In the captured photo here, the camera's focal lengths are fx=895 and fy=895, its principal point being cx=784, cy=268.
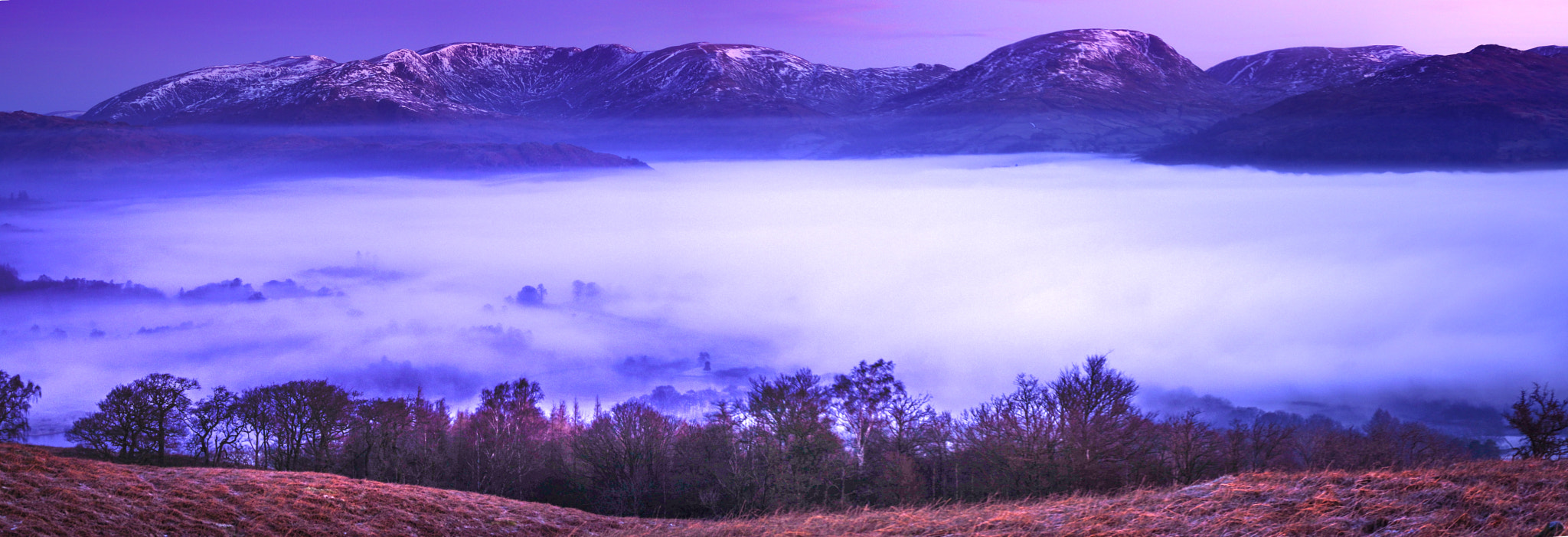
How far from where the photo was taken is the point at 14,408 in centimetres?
5103

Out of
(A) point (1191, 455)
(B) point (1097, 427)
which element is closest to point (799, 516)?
(B) point (1097, 427)

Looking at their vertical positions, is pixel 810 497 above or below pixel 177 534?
below

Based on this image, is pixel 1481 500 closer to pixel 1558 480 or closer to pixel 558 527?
pixel 1558 480

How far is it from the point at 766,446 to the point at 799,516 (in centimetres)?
1727

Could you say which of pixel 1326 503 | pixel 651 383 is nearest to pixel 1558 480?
pixel 1326 503

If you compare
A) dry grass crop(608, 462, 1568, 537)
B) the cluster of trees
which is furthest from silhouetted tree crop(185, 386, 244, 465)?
dry grass crop(608, 462, 1568, 537)

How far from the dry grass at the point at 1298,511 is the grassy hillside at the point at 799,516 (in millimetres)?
36

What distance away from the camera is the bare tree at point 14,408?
50.6 meters

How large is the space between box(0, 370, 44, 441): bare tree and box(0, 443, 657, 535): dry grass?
3603 centimetres

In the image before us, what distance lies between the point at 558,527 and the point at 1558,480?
22.3 meters

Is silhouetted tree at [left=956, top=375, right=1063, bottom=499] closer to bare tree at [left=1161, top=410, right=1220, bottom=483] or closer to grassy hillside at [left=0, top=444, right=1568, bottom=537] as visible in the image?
bare tree at [left=1161, top=410, right=1220, bottom=483]

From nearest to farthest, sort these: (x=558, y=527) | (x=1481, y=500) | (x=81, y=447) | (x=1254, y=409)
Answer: (x=1481, y=500)
(x=558, y=527)
(x=81, y=447)
(x=1254, y=409)

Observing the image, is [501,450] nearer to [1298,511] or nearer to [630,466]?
[630,466]

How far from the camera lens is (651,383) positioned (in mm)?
191625
